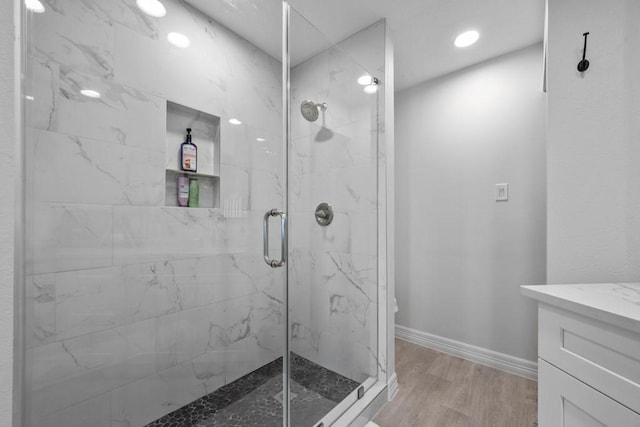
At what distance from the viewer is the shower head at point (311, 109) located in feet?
4.37

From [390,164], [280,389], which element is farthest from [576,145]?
[280,389]

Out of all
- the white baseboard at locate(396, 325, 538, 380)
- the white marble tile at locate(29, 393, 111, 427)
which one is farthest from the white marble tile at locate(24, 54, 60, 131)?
the white baseboard at locate(396, 325, 538, 380)

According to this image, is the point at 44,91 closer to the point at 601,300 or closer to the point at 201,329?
the point at 201,329

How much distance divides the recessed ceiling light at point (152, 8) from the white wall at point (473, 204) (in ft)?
6.17

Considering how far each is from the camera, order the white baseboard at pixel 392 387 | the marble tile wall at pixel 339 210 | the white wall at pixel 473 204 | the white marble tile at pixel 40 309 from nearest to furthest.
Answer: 1. the white marble tile at pixel 40 309
2. the marble tile wall at pixel 339 210
3. the white baseboard at pixel 392 387
4. the white wall at pixel 473 204

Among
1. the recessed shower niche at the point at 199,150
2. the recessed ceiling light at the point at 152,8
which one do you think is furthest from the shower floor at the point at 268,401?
the recessed ceiling light at the point at 152,8

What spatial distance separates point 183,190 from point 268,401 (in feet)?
4.01

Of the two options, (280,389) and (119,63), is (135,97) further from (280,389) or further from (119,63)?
(280,389)

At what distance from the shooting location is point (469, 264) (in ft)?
6.63

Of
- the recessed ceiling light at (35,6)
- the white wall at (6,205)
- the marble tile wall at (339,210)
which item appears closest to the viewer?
the white wall at (6,205)

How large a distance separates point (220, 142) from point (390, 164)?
103cm

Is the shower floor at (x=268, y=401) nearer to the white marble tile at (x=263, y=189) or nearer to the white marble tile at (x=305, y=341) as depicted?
the white marble tile at (x=305, y=341)

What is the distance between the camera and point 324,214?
4.73ft

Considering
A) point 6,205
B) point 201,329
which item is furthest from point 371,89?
point 201,329
